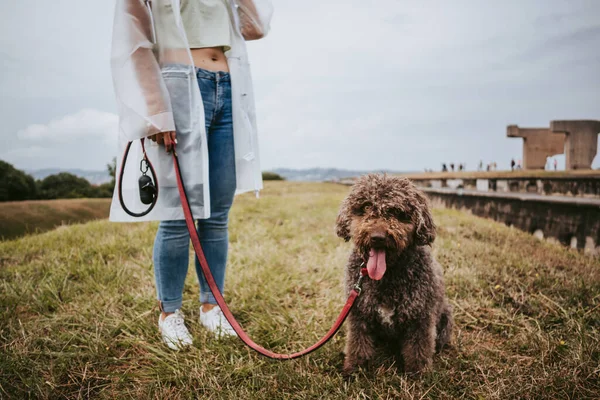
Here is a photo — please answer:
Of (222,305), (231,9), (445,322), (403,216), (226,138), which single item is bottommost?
(445,322)

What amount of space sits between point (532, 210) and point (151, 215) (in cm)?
722

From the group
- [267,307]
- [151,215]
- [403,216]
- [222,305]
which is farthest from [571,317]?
[151,215]

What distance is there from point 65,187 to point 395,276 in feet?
27.8

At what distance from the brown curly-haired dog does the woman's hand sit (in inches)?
48.3

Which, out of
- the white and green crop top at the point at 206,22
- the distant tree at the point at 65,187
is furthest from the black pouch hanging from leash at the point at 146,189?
the distant tree at the point at 65,187

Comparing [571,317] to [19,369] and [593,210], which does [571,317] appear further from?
[19,369]

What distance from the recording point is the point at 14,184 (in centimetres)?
598

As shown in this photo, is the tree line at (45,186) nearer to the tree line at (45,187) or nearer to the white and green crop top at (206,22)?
the tree line at (45,187)

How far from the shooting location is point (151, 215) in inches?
83.1

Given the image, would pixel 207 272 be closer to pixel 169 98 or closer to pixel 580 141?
pixel 169 98

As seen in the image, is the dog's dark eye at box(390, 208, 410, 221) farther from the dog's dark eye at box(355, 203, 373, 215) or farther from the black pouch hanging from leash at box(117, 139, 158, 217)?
the black pouch hanging from leash at box(117, 139, 158, 217)

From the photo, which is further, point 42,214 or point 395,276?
point 42,214

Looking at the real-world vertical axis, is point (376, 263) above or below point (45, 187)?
below

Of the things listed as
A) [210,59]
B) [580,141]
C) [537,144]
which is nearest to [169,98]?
[210,59]
